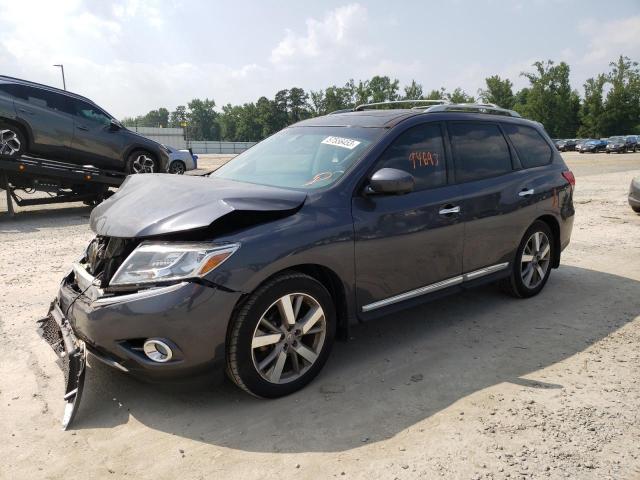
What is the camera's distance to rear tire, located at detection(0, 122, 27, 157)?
939 cm

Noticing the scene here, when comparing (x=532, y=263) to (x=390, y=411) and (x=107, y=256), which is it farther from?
A: (x=107, y=256)

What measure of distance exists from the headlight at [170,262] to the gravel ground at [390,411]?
0.67 meters

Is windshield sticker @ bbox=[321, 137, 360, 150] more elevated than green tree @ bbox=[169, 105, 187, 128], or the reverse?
green tree @ bbox=[169, 105, 187, 128]

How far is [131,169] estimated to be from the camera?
11281 millimetres

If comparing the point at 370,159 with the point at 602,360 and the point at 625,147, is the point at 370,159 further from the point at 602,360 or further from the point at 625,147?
the point at 625,147

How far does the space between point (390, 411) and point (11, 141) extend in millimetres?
9379

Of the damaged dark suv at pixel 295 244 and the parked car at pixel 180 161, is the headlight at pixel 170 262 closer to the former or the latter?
the damaged dark suv at pixel 295 244

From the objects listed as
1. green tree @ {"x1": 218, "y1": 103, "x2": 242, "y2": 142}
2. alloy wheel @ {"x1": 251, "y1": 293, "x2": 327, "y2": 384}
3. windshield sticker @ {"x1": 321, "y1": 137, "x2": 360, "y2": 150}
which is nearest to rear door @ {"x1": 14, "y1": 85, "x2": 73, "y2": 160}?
windshield sticker @ {"x1": 321, "y1": 137, "x2": 360, "y2": 150}

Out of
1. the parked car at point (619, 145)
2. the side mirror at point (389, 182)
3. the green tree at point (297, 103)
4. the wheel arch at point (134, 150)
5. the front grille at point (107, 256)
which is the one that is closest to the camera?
the front grille at point (107, 256)

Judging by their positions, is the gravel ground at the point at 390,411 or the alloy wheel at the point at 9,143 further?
the alloy wheel at the point at 9,143

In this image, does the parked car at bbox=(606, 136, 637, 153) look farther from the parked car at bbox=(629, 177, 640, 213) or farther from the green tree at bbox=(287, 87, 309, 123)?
the green tree at bbox=(287, 87, 309, 123)

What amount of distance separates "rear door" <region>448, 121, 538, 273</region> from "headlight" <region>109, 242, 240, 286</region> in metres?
2.21

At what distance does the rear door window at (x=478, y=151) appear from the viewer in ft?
14.0

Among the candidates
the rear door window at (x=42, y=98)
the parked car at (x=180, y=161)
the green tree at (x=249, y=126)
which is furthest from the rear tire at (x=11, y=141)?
the green tree at (x=249, y=126)
